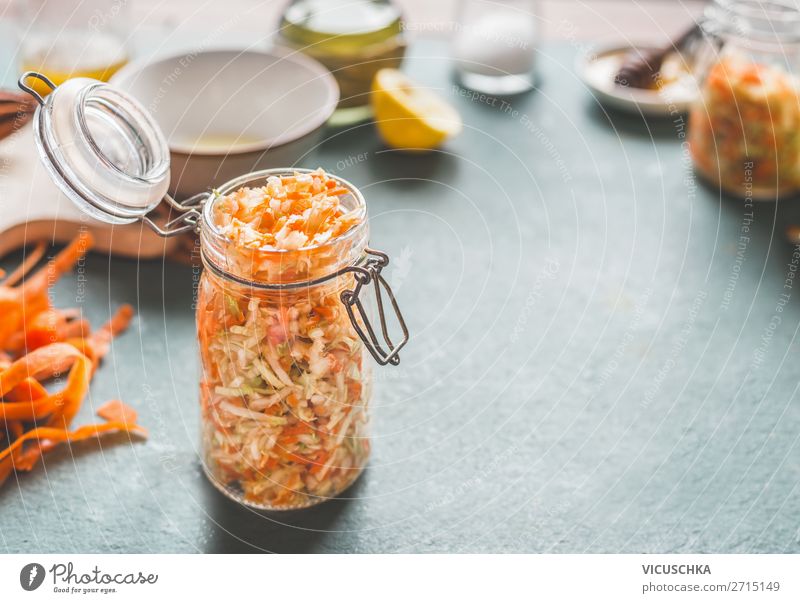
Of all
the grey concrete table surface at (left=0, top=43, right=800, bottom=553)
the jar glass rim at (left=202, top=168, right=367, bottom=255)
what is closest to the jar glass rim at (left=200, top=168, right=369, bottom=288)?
the jar glass rim at (left=202, top=168, right=367, bottom=255)

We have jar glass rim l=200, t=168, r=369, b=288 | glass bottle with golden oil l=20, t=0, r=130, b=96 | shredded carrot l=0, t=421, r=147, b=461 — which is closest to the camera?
jar glass rim l=200, t=168, r=369, b=288

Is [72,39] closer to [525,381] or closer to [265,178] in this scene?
[265,178]

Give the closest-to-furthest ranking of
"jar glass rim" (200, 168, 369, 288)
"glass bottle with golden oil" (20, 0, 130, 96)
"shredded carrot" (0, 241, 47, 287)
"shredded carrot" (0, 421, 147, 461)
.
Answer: "jar glass rim" (200, 168, 369, 288)
"shredded carrot" (0, 421, 147, 461)
"shredded carrot" (0, 241, 47, 287)
"glass bottle with golden oil" (20, 0, 130, 96)

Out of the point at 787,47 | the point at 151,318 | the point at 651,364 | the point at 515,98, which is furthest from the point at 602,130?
the point at 151,318

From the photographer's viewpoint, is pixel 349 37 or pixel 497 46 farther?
pixel 497 46

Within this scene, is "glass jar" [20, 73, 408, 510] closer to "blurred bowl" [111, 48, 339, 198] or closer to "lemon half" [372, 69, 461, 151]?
"blurred bowl" [111, 48, 339, 198]

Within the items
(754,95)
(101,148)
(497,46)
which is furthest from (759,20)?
(101,148)

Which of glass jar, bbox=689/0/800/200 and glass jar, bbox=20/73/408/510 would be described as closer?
glass jar, bbox=20/73/408/510
